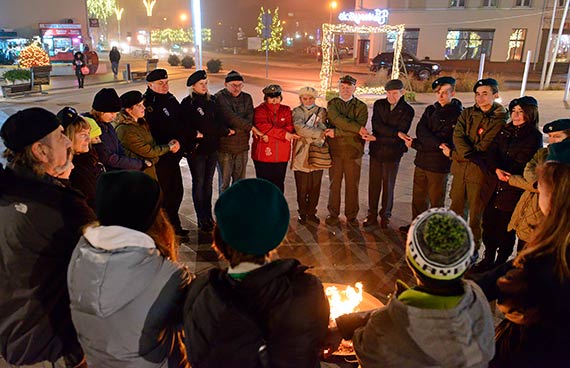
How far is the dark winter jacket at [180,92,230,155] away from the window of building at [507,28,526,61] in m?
37.2

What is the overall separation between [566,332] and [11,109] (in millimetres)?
16858

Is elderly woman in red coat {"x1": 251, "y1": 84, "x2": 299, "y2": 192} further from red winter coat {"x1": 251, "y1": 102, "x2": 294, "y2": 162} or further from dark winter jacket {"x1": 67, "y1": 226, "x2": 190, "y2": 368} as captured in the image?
dark winter jacket {"x1": 67, "y1": 226, "x2": 190, "y2": 368}

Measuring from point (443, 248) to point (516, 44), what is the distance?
41020mm

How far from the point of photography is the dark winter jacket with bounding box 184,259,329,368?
175 cm

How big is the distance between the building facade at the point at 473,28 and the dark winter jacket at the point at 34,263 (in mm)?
35679

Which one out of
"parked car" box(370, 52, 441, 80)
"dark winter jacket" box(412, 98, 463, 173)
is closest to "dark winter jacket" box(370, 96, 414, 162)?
"dark winter jacket" box(412, 98, 463, 173)

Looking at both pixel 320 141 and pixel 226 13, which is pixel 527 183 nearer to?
pixel 320 141

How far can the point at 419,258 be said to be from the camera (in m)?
1.75

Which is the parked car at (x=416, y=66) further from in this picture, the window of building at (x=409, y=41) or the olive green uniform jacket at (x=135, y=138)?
the olive green uniform jacket at (x=135, y=138)

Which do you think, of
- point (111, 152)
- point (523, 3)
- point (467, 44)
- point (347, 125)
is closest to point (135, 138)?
point (111, 152)

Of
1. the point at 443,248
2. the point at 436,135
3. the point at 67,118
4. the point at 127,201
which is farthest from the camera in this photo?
the point at 436,135

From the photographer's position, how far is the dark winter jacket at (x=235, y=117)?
6117 mm

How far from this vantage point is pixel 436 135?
225 inches

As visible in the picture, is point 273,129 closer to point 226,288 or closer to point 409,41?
point 226,288
